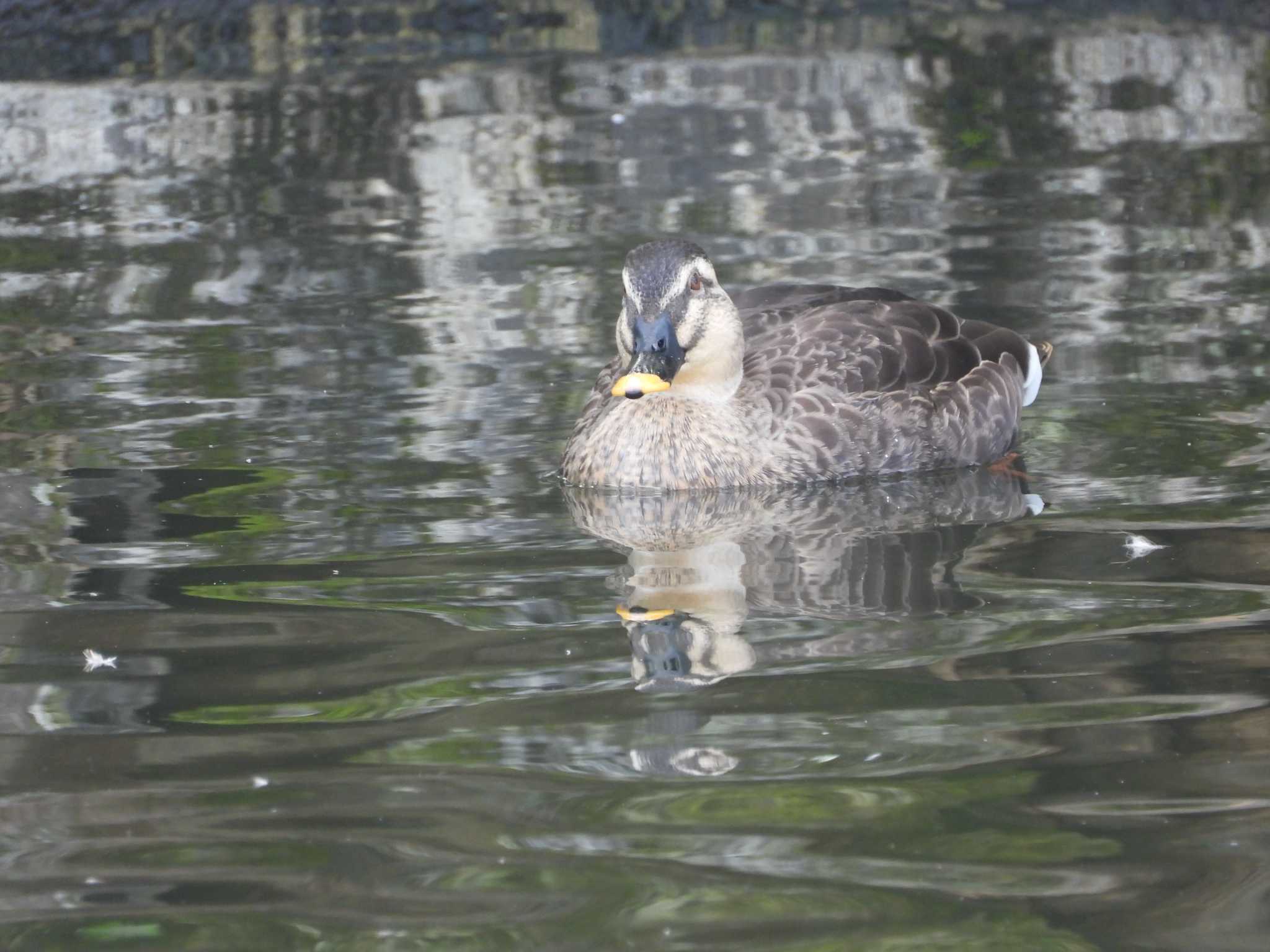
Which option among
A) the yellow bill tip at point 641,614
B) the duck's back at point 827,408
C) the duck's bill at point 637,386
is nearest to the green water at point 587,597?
the yellow bill tip at point 641,614

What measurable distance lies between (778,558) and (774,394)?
1611 mm

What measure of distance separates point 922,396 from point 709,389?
0.97 metres

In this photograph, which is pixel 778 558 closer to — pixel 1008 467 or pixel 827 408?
pixel 827 408

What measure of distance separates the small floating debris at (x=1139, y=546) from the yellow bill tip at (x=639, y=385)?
74.6 inches

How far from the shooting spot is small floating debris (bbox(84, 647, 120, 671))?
21.0 ft

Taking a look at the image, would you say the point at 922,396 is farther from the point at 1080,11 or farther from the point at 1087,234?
the point at 1080,11

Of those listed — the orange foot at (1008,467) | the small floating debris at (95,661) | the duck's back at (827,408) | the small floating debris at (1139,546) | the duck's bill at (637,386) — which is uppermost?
the duck's bill at (637,386)

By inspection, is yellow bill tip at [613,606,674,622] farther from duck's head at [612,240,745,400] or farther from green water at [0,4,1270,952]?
duck's head at [612,240,745,400]

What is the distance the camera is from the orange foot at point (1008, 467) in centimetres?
901

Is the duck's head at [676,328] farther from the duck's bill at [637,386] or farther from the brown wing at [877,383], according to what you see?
the brown wing at [877,383]

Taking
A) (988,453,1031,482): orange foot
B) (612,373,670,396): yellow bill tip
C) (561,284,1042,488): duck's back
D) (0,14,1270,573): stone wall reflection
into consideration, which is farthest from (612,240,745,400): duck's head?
(988,453,1031,482): orange foot

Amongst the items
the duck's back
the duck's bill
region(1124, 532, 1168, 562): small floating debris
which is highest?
the duck's bill

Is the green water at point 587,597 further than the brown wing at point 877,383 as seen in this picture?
No

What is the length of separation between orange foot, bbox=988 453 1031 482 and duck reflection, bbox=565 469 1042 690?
5cm
